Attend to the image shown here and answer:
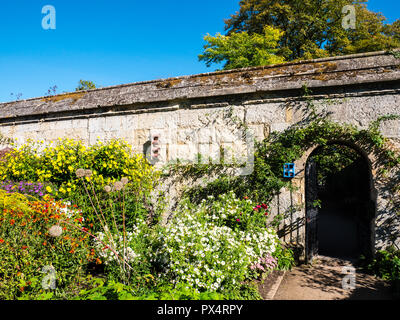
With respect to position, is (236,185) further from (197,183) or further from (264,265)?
(264,265)

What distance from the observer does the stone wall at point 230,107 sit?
14.9 feet

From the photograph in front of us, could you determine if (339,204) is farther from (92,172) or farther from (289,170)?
(92,172)

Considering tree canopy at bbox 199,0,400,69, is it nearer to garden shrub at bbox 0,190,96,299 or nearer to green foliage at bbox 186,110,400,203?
green foliage at bbox 186,110,400,203

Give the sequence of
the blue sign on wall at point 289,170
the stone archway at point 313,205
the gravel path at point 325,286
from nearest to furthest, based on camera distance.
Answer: the gravel path at point 325,286 → the stone archway at point 313,205 → the blue sign on wall at point 289,170

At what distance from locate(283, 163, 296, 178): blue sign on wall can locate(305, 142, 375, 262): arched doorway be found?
1.00ft

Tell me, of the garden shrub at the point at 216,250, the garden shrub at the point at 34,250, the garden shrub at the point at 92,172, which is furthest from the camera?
the garden shrub at the point at 92,172

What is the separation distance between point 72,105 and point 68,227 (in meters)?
4.27

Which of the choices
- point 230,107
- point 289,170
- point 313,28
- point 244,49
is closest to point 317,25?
point 313,28

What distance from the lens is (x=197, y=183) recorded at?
5.64 m

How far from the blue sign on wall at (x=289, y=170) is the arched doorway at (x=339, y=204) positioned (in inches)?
12.0

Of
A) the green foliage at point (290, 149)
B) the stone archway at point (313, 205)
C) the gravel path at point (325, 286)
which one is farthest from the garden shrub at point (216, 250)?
the stone archway at point (313, 205)

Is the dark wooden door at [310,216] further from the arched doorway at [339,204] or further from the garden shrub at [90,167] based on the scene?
the garden shrub at [90,167]

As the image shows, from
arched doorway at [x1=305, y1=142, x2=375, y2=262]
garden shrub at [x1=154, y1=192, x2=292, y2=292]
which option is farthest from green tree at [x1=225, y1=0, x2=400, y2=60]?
garden shrub at [x1=154, y1=192, x2=292, y2=292]

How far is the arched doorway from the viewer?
494 cm
